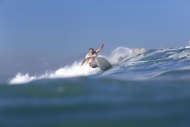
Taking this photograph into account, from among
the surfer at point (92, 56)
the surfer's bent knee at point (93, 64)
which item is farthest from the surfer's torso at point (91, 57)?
the surfer's bent knee at point (93, 64)

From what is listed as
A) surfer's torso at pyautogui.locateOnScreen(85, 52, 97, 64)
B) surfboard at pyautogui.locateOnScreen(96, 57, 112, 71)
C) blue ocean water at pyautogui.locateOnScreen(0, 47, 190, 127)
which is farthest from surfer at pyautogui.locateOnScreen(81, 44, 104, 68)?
blue ocean water at pyautogui.locateOnScreen(0, 47, 190, 127)

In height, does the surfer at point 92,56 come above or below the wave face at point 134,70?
above

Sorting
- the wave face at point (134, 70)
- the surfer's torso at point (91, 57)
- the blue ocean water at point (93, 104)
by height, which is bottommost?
the blue ocean water at point (93, 104)

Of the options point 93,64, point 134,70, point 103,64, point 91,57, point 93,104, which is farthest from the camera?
point 91,57

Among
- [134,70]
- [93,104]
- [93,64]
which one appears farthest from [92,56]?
[93,104]

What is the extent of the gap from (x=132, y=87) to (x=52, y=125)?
10.8 ft

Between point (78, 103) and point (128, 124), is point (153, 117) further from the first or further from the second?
point (78, 103)

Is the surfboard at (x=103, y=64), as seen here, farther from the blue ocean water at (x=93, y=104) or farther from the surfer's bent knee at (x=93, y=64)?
the blue ocean water at (x=93, y=104)

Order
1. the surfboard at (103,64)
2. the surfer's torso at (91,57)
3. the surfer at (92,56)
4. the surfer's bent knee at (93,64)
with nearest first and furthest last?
the surfboard at (103,64) < the surfer's bent knee at (93,64) < the surfer at (92,56) < the surfer's torso at (91,57)

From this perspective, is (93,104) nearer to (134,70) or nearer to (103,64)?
(134,70)

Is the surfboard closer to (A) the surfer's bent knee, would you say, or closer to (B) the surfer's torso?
(A) the surfer's bent knee

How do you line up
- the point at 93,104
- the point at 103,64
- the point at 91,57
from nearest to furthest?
the point at 93,104 → the point at 103,64 → the point at 91,57

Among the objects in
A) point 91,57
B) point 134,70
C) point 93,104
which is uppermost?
point 91,57

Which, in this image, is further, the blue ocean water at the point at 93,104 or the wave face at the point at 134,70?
Result: the wave face at the point at 134,70
